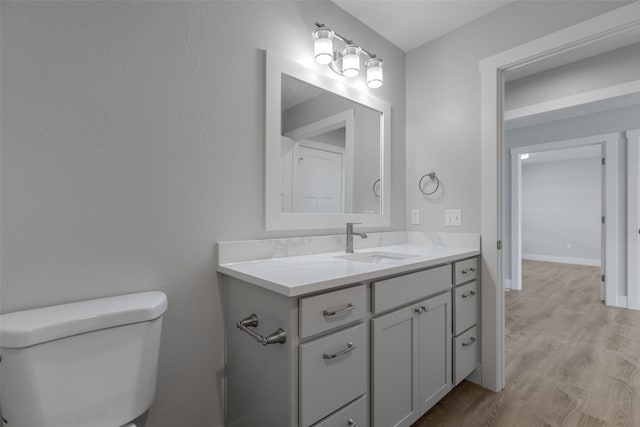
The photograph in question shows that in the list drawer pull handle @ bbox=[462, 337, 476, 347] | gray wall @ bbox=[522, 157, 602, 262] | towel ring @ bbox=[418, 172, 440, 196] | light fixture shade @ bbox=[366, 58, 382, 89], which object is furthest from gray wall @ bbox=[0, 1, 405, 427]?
gray wall @ bbox=[522, 157, 602, 262]

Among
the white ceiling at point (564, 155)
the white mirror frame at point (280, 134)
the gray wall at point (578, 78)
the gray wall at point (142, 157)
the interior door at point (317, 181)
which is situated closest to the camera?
Answer: the gray wall at point (142, 157)

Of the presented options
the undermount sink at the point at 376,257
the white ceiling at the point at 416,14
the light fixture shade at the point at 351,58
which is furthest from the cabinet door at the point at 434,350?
the white ceiling at the point at 416,14

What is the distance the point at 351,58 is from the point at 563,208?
22.6 ft

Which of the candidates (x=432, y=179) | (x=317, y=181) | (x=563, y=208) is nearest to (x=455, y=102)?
(x=432, y=179)

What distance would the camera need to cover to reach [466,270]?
1712mm

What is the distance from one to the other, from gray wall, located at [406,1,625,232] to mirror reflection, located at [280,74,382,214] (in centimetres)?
35

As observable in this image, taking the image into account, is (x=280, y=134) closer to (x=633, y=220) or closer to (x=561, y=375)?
(x=561, y=375)

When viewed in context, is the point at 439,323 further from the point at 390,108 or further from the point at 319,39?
the point at 319,39

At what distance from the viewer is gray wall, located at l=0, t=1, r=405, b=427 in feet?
2.98

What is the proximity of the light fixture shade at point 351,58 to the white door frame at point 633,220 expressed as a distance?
143 inches

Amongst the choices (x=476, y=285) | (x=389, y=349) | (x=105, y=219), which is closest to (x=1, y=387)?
(x=105, y=219)

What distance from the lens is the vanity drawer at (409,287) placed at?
3.91ft

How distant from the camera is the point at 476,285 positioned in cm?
182

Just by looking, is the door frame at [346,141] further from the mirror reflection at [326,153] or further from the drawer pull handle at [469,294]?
the drawer pull handle at [469,294]
